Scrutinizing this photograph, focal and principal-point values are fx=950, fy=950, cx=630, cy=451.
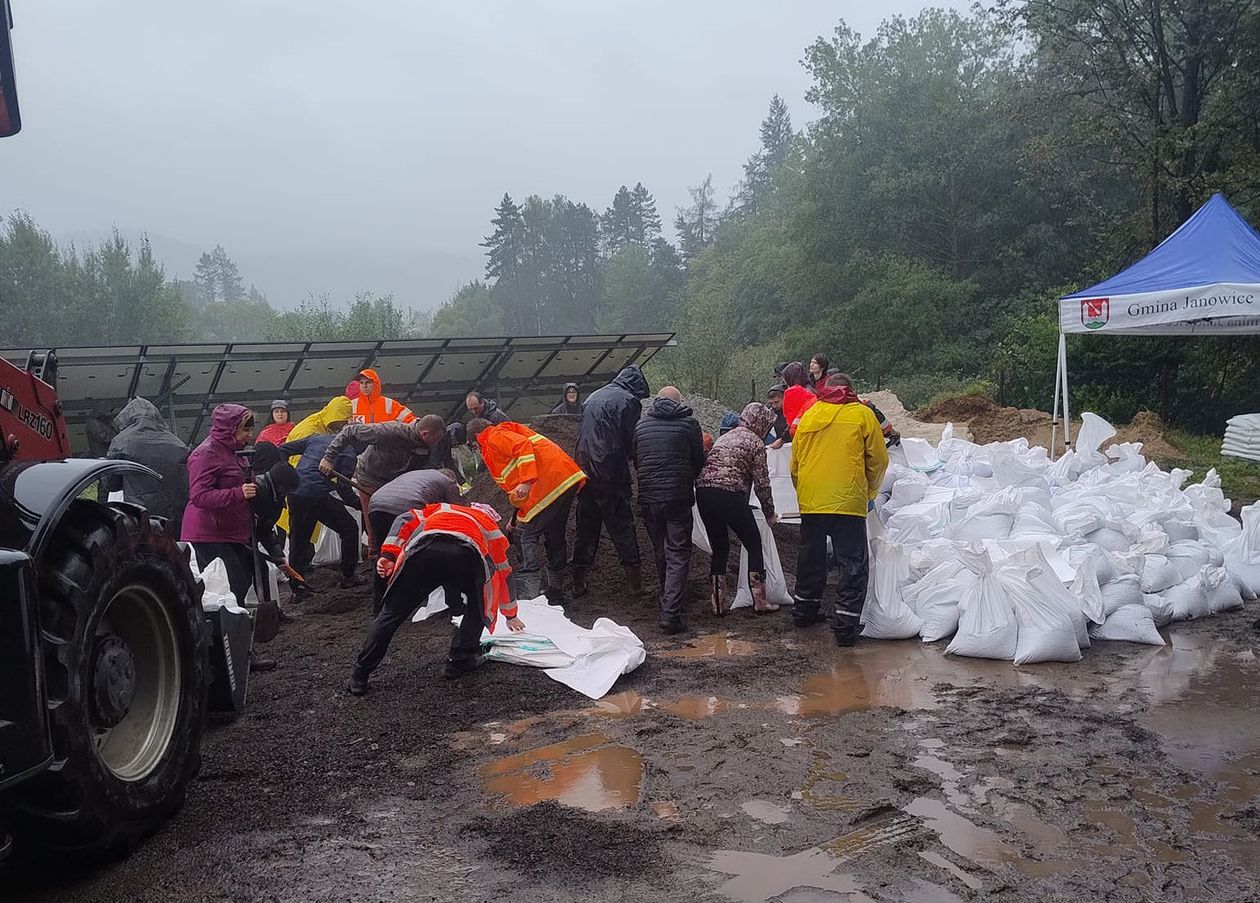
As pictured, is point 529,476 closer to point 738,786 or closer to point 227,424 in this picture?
point 227,424

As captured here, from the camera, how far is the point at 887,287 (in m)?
25.9

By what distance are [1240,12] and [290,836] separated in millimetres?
20500

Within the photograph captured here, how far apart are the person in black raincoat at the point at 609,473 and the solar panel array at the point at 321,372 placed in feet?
20.9

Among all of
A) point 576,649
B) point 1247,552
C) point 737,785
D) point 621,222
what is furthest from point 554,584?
point 621,222

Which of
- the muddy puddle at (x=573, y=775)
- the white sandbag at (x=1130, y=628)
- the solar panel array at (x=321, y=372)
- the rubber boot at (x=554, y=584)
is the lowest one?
the muddy puddle at (x=573, y=775)

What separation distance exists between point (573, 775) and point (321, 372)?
397 inches

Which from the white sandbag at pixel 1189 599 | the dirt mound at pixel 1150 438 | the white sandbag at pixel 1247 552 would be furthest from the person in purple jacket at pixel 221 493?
the dirt mound at pixel 1150 438

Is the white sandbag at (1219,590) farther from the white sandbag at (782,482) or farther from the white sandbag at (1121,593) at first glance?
the white sandbag at (782,482)

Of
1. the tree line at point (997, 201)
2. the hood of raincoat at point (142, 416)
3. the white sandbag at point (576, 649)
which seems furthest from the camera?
the tree line at point (997, 201)

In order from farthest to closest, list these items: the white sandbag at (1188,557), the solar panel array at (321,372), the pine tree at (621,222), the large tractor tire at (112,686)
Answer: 1. the pine tree at (621,222)
2. the solar panel array at (321,372)
3. the white sandbag at (1188,557)
4. the large tractor tire at (112,686)

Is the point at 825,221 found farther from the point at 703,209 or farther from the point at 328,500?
the point at 703,209

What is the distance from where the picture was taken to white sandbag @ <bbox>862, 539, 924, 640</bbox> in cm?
591

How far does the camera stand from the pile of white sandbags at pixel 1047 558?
5449 millimetres

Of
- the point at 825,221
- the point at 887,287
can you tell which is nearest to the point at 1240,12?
the point at 887,287
